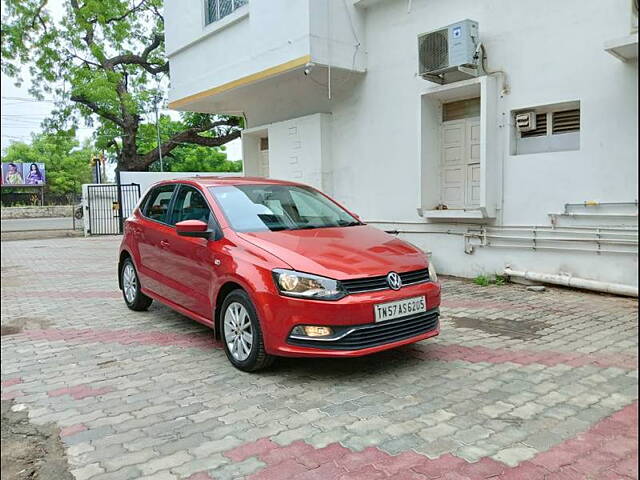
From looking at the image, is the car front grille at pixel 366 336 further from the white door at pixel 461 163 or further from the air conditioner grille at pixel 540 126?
the white door at pixel 461 163

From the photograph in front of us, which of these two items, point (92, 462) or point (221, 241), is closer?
point (92, 462)

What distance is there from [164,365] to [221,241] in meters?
1.15

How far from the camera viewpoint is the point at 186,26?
36.7 feet

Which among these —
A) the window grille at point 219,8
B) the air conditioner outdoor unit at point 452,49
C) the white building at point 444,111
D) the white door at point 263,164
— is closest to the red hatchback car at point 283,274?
the white building at point 444,111

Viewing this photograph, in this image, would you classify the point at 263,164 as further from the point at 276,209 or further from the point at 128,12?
the point at 128,12

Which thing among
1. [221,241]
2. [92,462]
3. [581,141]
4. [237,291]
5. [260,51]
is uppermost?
[260,51]

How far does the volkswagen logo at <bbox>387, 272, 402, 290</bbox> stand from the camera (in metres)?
3.96

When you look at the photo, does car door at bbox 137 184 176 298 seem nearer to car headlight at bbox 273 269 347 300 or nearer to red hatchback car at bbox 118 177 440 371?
red hatchback car at bbox 118 177 440 371

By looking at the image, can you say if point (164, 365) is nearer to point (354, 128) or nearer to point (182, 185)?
point (182, 185)

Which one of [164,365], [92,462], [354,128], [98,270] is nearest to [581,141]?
[354,128]

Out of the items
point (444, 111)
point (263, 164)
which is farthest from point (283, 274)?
point (263, 164)

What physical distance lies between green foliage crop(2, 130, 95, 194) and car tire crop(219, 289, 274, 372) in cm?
209

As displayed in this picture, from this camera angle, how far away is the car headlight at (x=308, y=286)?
3.76 meters

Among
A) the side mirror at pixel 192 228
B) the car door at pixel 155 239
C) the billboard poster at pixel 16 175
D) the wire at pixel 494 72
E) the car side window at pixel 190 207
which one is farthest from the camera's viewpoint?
the wire at pixel 494 72
